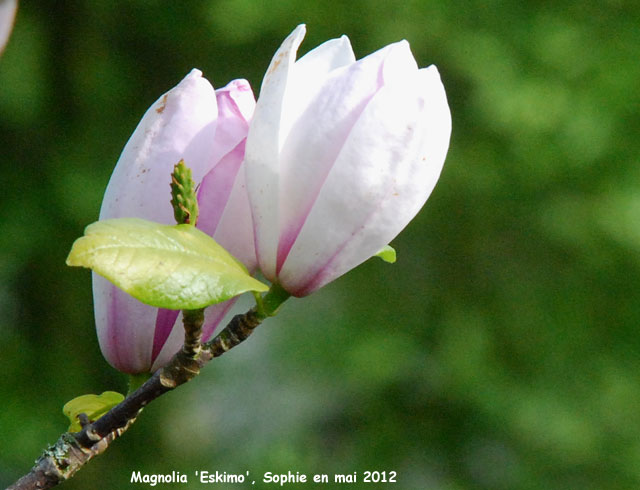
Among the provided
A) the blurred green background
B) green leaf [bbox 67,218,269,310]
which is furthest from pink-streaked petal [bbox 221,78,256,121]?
the blurred green background

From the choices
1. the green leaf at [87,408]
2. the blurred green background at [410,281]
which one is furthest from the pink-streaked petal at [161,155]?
the blurred green background at [410,281]

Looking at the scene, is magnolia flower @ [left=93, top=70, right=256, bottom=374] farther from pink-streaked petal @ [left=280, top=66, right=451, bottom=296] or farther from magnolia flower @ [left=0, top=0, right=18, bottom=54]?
magnolia flower @ [left=0, top=0, right=18, bottom=54]

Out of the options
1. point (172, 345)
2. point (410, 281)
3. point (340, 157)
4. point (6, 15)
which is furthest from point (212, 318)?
point (410, 281)

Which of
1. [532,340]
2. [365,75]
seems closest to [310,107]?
[365,75]

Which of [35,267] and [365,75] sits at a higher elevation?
[35,267]

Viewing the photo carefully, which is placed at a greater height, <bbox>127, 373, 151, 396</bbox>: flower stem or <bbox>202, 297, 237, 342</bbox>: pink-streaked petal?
<bbox>202, 297, 237, 342</bbox>: pink-streaked petal

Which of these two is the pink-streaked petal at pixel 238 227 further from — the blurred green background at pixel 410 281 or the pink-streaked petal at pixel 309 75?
the blurred green background at pixel 410 281

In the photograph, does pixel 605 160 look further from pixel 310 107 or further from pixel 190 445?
pixel 310 107
